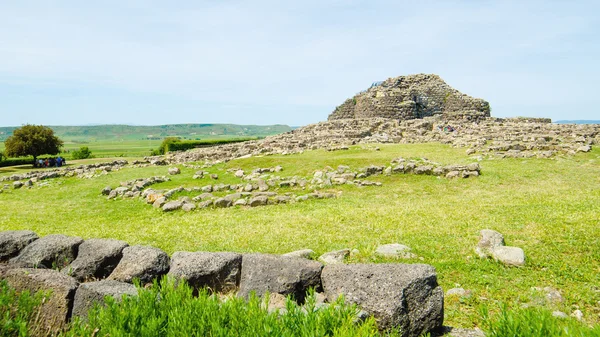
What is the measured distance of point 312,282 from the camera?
5527mm

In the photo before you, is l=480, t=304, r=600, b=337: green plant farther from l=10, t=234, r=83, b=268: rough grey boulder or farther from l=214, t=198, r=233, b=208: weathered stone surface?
l=214, t=198, r=233, b=208: weathered stone surface

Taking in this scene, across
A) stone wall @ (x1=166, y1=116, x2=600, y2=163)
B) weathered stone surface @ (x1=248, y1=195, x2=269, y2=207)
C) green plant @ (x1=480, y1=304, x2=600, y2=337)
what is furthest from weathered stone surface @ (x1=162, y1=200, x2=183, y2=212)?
stone wall @ (x1=166, y1=116, x2=600, y2=163)

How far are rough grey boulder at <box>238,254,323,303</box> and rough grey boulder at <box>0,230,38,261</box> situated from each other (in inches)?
196

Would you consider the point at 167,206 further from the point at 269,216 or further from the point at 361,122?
the point at 361,122

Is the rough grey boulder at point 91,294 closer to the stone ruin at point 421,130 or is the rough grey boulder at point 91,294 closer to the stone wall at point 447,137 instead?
the stone ruin at point 421,130

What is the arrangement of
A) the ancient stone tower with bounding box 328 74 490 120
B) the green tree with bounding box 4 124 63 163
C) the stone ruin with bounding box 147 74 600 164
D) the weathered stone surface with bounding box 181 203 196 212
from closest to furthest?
the weathered stone surface with bounding box 181 203 196 212 → the stone ruin with bounding box 147 74 600 164 → the ancient stone tower with bounding box 328 74 490 120 → the green tree with bounding box 4 124 63 163

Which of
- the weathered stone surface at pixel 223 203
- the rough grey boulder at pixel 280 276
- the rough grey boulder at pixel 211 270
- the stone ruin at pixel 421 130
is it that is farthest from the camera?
the stone ruin at pixel 421 130

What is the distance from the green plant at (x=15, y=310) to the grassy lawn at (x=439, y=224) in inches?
187

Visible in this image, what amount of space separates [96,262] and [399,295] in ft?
Answer: 16.8

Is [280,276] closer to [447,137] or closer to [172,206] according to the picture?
[172,206]

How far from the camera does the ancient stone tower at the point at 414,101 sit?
1794 inches

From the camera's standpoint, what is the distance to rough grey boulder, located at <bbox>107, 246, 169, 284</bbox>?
596cm

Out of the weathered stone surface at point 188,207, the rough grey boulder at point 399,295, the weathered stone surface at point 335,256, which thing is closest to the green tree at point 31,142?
the weathered stone surface at point 188,207

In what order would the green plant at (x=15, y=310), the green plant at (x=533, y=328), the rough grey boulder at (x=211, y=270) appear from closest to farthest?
1. the green plant at (x=533, y=328)
2. the green plant at (x=15, y=310)
3. the rough grey boulder at (x=211, y=270)
